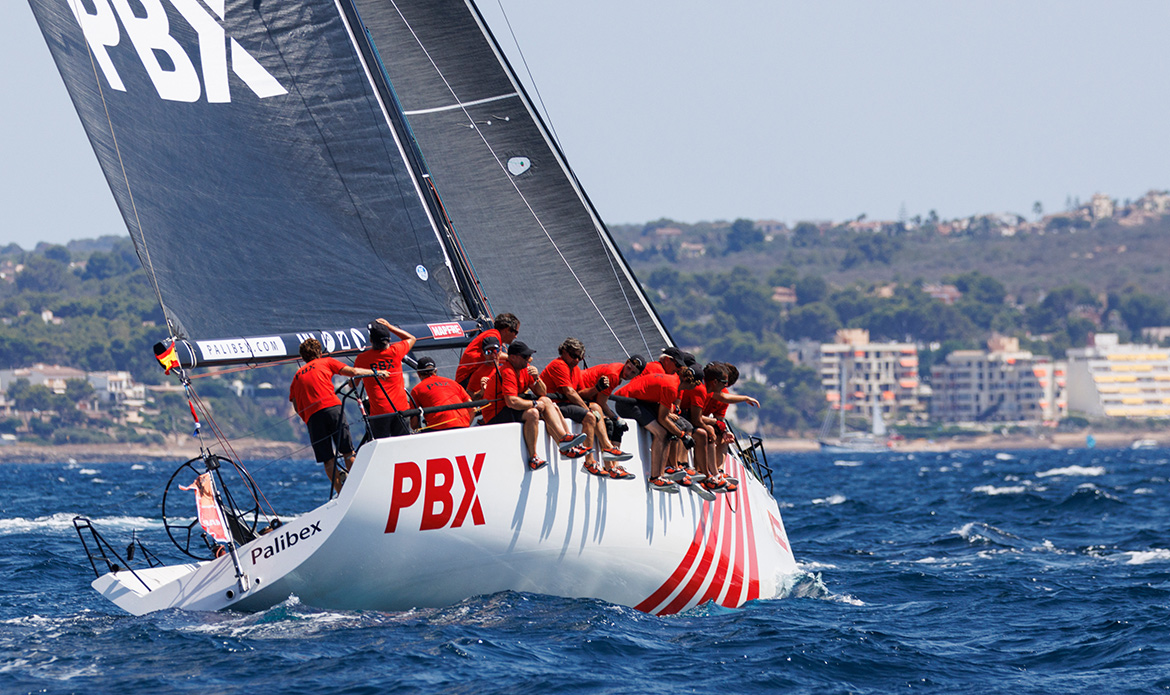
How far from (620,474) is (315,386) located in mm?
1947

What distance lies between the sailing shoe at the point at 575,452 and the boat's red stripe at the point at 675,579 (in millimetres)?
1182

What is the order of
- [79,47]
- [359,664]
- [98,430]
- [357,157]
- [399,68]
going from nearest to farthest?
[359,664] < [79,47] < [357,157] < [399,68] < [98,430]

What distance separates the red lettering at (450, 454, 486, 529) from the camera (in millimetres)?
7934

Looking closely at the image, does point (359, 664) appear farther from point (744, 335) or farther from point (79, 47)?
point (744, 335)

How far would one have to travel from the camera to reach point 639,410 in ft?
29.7

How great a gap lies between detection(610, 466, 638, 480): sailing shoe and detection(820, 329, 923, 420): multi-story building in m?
136

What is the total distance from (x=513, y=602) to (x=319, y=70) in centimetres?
386

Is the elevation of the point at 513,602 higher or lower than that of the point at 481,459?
lower

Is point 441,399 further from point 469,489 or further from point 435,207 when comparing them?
point 435,207

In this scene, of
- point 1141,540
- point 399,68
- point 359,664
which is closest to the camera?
point 359,664

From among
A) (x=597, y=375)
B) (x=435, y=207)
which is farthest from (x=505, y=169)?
(x=597, y=375)

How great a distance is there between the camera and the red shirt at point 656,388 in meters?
9.02

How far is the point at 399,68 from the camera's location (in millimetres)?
11984

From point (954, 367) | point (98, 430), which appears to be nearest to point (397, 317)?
point (98, 430)
